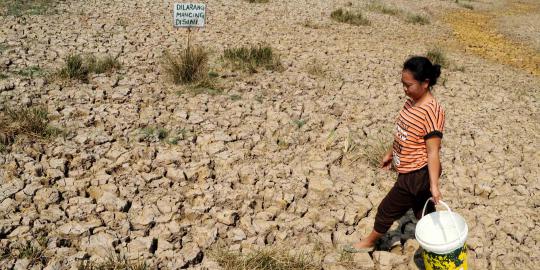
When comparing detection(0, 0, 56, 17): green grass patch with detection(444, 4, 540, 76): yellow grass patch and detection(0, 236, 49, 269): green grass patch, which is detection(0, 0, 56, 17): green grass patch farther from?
detection(444, 4, 540, 76): yellow grass patch

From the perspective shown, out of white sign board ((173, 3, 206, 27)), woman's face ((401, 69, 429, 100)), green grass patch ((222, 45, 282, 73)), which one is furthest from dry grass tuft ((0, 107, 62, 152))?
woman's face ((401, 69, 429, 100))

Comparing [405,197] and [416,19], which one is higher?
[416,19]

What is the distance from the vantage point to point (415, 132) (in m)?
2.39

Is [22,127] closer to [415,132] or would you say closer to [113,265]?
[113,265]

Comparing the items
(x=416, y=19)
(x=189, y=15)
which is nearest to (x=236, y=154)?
(x=189, y=15)

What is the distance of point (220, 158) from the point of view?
3840 mm

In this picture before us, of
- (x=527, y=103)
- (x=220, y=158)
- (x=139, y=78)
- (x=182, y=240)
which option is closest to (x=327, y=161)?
(x=220, y=158)

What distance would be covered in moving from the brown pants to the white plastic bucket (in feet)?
0.38

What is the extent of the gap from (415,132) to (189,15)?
3546 millimetres

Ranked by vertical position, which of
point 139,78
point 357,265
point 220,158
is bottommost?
point 357,265

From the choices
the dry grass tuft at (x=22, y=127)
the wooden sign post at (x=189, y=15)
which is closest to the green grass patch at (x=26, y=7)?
the wooden sign post at (x=189, y=15)

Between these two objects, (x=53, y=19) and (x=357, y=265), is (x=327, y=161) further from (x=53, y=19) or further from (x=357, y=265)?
(x=53, y=19)

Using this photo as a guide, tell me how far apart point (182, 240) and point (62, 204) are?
38.0 inches

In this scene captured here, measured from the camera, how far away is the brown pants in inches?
99.1
